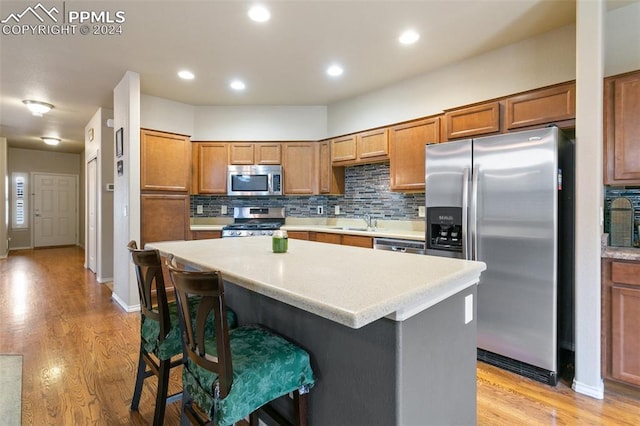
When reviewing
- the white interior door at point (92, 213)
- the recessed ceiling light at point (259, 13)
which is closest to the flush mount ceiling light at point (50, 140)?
the white interior door at point (92, 213)

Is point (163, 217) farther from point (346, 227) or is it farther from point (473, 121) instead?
point (473, 121)

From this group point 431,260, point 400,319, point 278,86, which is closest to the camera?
Result: point 400,319

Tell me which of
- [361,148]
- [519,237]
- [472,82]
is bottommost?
[519,237]

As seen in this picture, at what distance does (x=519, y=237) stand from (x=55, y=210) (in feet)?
34.9

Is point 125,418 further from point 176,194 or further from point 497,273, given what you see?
point 176,194

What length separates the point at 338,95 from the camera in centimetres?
447

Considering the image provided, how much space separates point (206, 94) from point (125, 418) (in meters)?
3.67

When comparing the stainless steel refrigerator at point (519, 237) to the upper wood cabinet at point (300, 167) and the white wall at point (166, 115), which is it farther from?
the white wall at point (166, 115)

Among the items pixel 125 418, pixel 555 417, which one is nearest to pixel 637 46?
pixel 555 417

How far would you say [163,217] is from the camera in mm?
4180

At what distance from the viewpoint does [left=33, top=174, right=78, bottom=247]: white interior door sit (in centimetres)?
866

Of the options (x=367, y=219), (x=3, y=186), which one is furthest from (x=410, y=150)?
(x=3, y=186)

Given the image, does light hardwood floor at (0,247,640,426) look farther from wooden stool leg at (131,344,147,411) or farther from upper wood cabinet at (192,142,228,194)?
upper wood cabinet at (192,142,228,194)

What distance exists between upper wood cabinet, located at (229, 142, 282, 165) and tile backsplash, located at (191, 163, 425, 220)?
2.06 feet
